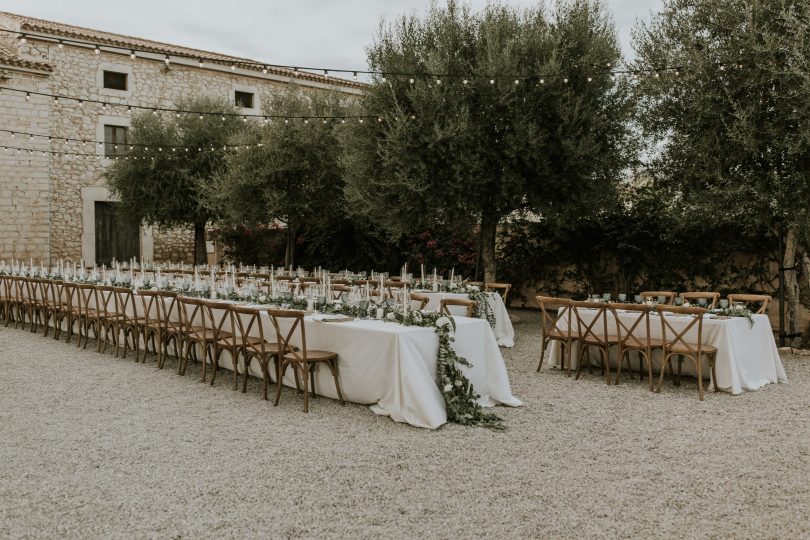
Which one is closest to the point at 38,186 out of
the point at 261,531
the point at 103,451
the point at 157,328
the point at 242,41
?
the point at 242,41

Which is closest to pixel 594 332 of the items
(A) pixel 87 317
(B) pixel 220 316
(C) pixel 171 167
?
(B) pixel 220 316

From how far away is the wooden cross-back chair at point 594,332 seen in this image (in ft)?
19.5

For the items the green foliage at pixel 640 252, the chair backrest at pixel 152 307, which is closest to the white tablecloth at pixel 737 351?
the green foliage at pixel 640 252

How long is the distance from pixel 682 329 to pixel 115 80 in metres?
17.3

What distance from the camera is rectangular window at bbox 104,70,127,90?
17672mm

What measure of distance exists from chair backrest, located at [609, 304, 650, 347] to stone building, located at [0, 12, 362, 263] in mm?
11438

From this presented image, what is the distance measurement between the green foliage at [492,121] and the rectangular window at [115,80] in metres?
11.2

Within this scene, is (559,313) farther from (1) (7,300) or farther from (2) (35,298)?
(1) (7,300)

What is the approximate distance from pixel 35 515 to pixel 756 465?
3.92 m

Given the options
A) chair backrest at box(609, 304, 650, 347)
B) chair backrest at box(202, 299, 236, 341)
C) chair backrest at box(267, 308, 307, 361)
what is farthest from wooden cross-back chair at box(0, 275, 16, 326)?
chair backrest at box(609, 304, 650, 347)

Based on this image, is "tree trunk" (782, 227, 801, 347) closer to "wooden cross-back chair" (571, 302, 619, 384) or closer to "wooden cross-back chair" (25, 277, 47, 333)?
"wooden cross-back chair" (571, 302, 619, 384)

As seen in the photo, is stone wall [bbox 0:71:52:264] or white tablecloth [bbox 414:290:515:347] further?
stone wall [bbox 0:71:52:264]

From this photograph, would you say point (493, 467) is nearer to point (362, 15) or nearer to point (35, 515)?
point (35, 515)

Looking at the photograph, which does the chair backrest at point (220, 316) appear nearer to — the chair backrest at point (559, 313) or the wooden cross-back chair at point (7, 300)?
the chair backrest at point (559, 313)
